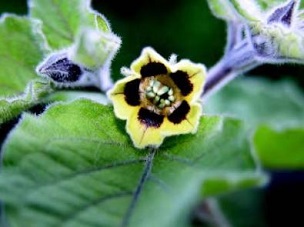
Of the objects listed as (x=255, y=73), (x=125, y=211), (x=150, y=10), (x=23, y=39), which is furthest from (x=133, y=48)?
(x=125, y=211)

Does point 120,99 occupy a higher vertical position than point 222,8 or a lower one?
lower

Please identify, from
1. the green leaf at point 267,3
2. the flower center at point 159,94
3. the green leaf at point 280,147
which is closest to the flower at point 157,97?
the flower center at point 159,94

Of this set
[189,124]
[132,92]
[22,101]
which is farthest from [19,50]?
[189,124]

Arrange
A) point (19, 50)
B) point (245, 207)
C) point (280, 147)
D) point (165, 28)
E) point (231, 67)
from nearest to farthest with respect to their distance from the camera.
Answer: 1. point (231, 67)
2. point (19, 50)
3. point (280, 147)
4. point (245, 207)
5. point (165, 28)

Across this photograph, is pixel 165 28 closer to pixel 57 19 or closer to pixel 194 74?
pixel 57 19

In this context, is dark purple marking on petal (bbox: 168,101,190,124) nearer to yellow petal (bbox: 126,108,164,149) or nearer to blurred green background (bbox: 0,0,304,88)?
yellow petal (bbox: 126,108,164,149)

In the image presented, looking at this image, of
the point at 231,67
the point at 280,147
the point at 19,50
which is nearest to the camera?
the point at 231,67

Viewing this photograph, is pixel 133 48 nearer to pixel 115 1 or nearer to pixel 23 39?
pixel 115 1

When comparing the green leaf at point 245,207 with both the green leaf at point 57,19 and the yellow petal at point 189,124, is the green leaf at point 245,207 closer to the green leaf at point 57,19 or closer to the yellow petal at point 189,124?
the green leaf at point 57,19
